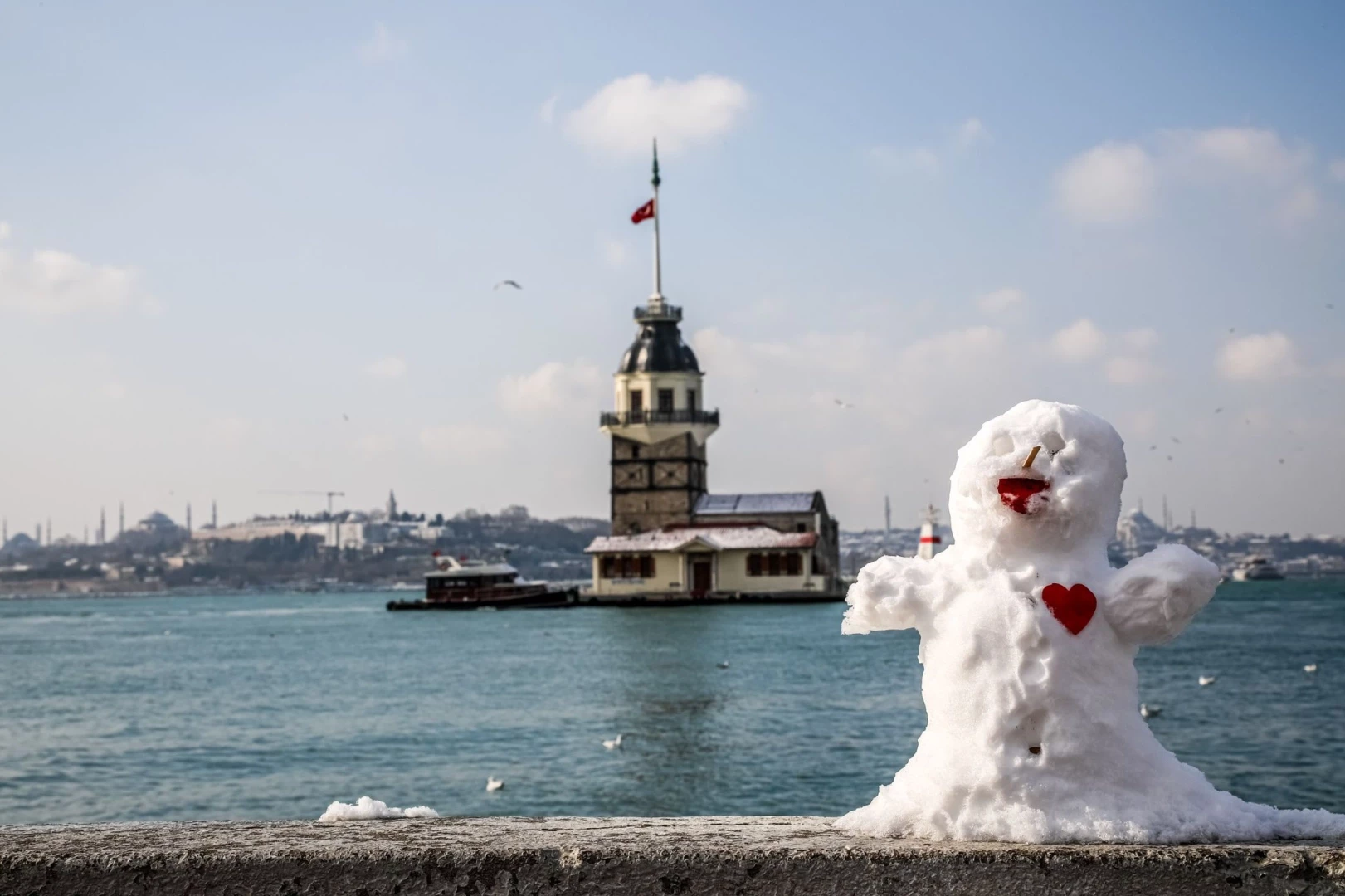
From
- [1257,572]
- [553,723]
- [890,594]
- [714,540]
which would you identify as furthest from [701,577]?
[1257,572]

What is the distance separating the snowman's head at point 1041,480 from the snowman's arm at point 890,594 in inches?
5.5

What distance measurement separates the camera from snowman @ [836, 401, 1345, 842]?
122 inches

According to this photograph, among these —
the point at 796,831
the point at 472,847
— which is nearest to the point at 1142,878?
the point at 796,831

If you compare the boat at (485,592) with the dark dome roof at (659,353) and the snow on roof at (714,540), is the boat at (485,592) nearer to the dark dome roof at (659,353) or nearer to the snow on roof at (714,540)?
the snow on roof at (714,540)

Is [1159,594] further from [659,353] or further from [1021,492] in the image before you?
[659,353]

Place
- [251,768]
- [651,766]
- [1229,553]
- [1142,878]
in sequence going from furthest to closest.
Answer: [1229,553]
[251,768]
[651,766]
[1142,878]

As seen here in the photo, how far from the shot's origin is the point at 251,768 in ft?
56.5

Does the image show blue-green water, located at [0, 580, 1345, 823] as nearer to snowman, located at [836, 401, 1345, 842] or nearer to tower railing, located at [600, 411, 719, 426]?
snowman, located at [836, 401, 1345, 842]

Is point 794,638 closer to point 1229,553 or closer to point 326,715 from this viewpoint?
point 326,715

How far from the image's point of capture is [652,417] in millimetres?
64188

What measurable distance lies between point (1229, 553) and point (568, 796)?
155099 millimetres

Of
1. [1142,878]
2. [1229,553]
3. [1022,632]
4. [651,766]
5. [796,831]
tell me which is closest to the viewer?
[1142,878]

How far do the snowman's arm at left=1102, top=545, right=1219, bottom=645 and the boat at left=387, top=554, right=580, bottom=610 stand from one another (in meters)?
60.6

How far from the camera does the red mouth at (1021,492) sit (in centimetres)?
335
